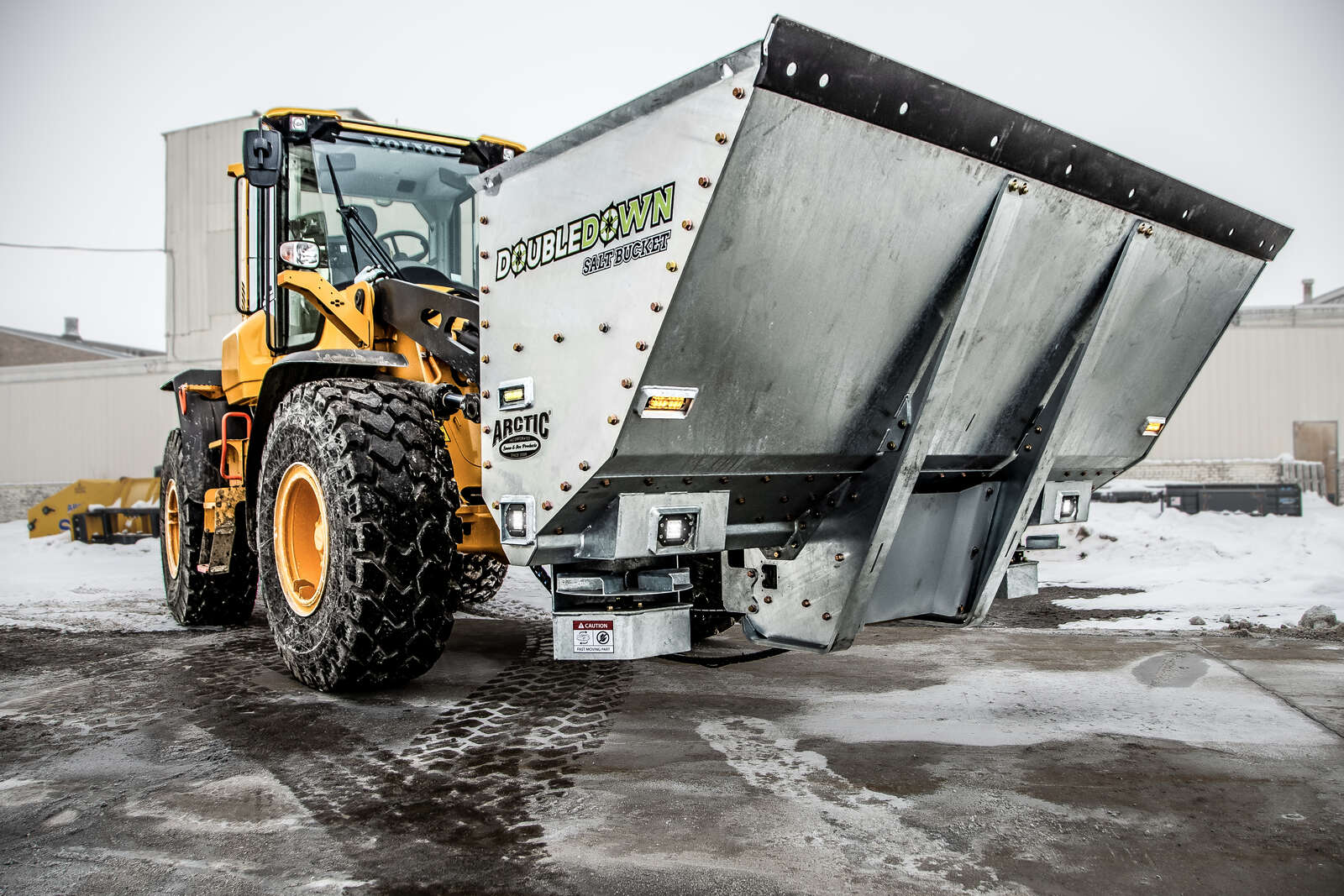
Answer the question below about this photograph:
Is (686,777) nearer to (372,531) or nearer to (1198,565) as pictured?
(372,531)

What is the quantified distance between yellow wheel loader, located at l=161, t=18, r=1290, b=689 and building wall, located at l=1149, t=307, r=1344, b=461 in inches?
A: 854

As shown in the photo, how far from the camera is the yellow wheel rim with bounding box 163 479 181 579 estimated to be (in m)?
7.10

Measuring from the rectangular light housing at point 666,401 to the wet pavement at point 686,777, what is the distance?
3.83ft

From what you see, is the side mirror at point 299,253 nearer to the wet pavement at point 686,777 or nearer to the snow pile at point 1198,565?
the wet pavement at point 686,777

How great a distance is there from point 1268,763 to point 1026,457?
53.0 inches

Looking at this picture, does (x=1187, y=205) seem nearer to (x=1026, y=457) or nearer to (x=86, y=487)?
(x=1026, y=457)

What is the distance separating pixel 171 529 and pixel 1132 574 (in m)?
7.81

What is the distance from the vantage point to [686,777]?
331 cm

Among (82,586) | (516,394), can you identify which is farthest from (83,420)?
(516,394)

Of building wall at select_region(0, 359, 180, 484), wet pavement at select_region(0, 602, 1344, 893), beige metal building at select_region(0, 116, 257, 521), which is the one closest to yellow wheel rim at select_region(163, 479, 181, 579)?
wet pavement at select_region(0, 602, 1344, 893)

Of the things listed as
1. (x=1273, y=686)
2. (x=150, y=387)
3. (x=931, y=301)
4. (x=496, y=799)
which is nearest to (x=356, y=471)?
(x=496, y=799)

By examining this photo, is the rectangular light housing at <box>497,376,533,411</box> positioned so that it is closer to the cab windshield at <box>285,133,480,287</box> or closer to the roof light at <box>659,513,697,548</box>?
the roof light at <box>659,513,697,548</box>

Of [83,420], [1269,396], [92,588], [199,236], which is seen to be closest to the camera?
[92,588]

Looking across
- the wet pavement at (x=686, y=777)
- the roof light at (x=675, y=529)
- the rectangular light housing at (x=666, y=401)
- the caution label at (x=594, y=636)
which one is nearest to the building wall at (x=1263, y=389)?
the wet pavement at (x=686, y=777)
